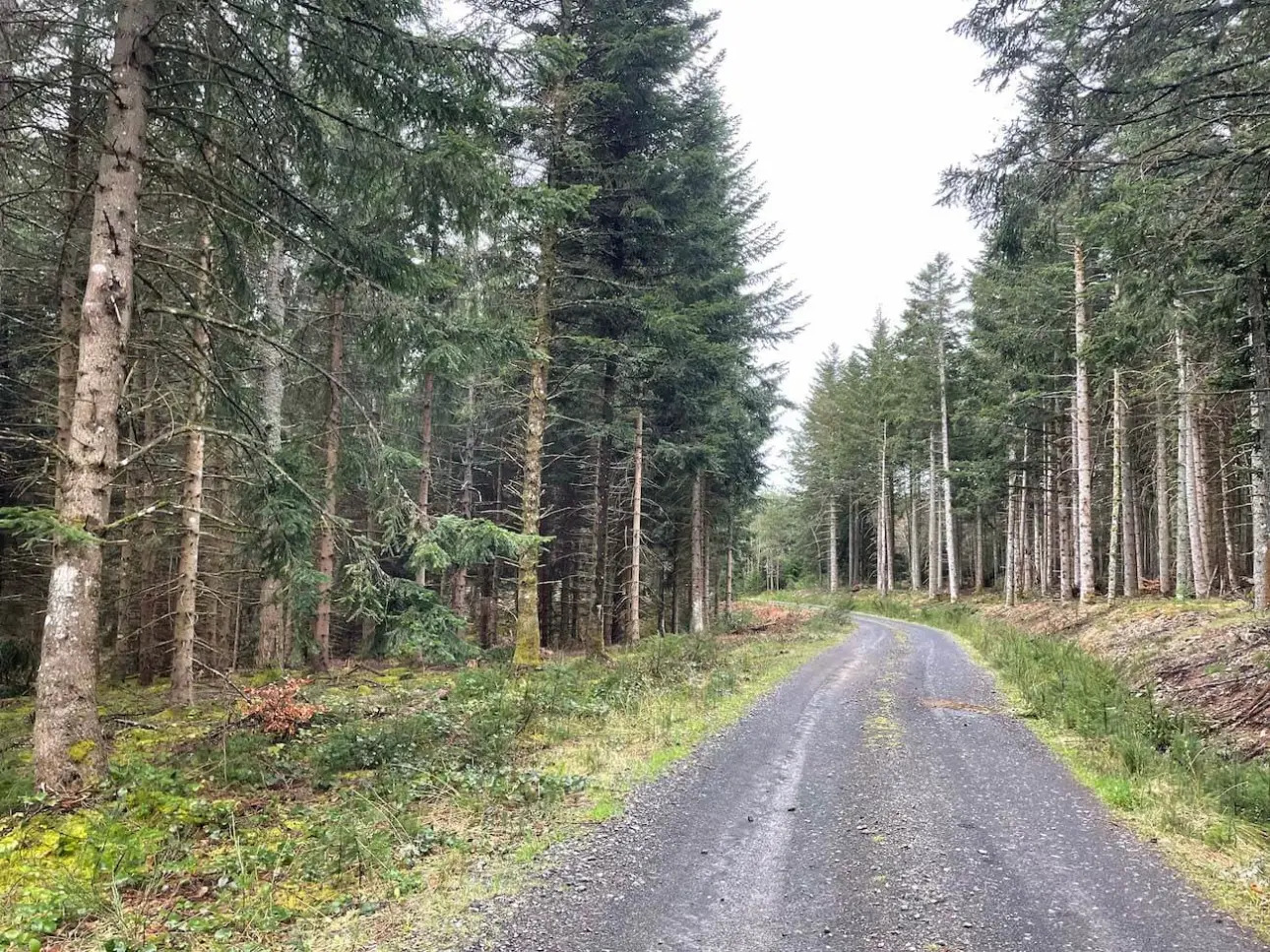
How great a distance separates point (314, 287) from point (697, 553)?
14.4 metres

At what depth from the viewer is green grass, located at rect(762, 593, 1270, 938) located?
482 cm

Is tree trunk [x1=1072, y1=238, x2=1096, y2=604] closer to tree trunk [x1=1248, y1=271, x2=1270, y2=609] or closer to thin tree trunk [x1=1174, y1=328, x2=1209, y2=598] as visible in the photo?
thin tree trunk [x1=1174, y1=328, x2=1209, y2=598]

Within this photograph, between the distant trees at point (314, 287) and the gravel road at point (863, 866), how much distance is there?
155 inches

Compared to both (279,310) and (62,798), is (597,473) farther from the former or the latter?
(62,798)

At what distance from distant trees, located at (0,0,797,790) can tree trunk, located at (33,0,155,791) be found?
2 cm

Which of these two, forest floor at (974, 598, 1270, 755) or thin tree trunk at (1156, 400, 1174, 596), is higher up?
thin tree trunk at (1156, 400, 1174, 596)

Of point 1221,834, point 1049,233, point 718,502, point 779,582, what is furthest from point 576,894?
point 779,582

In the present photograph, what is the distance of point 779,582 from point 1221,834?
62.9 meters

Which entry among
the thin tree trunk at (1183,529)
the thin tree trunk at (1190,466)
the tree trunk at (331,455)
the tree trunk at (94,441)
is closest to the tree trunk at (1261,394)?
the thin tree trunk at (1190,466)

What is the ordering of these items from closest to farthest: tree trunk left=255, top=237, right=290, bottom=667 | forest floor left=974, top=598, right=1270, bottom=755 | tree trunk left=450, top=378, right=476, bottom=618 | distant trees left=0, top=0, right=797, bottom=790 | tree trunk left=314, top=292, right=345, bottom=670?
1. distant trees left=0, top=0, right=797, bottom=790
2. forest floor left=974, top=598, right=1270, bottom=755
3. tree trunk left=255, top=237, right=290, bottom=667
4. tree trunk left=314, top=292, right=345, bottom=670
5. tree trunk left=450, top=378, right=476, bottom=618

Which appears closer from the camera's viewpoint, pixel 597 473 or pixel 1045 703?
pixel 1045 703

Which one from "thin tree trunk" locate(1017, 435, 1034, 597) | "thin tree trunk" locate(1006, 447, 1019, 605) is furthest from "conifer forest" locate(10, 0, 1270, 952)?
"thin tree trunk" locate(1017, 435, 1034, 597)

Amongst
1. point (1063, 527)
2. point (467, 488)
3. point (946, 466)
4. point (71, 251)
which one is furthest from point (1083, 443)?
point (71, 251)

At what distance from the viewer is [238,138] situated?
7840mm
